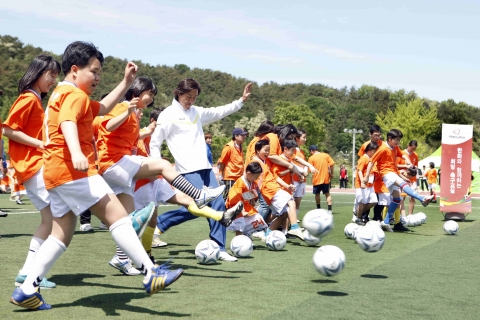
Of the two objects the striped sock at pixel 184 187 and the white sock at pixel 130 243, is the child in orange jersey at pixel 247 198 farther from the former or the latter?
the white sock at pixel 130 243

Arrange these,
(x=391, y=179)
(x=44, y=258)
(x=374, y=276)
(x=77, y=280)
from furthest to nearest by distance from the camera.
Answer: (x=391, y=179), (x=374, y=276), (x=77, y=280), (x=44, y=258)

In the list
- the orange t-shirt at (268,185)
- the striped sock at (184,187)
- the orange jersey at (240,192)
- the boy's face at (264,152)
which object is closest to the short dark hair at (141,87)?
the striped sock at (184,187)

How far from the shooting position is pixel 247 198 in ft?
28.8

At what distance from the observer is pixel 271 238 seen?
27.8 ft

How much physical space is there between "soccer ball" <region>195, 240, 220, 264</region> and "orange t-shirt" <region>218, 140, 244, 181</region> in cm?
683

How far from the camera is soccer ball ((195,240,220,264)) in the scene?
699cm

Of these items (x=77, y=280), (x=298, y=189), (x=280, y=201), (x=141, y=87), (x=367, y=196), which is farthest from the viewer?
(x=298, y=189)

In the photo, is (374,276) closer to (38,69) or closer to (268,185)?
(268,185)

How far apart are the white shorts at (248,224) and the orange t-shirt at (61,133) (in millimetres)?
4223

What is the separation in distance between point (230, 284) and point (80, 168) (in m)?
2.22

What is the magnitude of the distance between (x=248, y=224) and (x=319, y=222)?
2052 mm

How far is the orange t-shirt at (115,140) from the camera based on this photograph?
601 centimetres

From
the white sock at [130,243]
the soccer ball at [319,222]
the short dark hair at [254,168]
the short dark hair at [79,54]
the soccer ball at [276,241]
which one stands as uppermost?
the short dark hair at [79,54]

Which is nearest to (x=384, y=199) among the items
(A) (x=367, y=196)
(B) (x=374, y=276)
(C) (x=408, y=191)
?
(A) (x=367, y=196)
